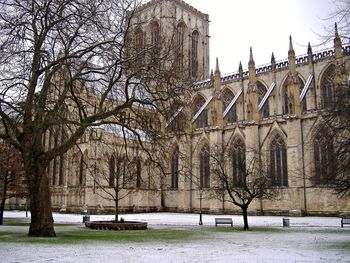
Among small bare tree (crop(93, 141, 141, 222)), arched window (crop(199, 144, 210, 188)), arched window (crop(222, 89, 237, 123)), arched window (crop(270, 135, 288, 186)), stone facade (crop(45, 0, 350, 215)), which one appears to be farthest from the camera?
arched window (crop(222, 89, 237, 123))

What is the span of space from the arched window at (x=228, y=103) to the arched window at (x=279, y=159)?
25.4ft

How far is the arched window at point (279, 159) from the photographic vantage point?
41.6 m

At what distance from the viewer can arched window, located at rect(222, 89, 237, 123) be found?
4975cm

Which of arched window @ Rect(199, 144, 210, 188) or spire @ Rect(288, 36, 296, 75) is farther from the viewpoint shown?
arched window @ Rect(199, 144, 210, 188)

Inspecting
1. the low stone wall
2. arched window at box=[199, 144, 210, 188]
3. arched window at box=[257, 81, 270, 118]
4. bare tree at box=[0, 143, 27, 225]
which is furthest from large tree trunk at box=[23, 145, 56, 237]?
arched window at box=[257, 81, 270, 118]

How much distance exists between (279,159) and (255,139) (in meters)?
3.21

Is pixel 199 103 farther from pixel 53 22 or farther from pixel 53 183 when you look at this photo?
pixel 53 22

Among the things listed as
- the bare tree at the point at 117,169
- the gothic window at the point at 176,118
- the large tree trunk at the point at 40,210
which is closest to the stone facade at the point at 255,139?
the bare tree at the point at 117,169

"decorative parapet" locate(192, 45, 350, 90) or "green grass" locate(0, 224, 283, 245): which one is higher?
"decorative parapet" locate(192, 45, 350, 90)

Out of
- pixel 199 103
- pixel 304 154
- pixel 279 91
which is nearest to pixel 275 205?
pixel 304 154

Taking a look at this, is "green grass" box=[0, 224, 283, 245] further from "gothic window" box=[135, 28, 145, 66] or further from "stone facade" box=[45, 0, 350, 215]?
"stone facade" box=[45, 0, 350, 215]

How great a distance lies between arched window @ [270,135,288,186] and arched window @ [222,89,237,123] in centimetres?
776

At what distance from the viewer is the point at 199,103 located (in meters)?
53.0

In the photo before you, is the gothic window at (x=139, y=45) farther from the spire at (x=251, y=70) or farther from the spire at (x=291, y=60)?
the spire at (x=251, y=70)
